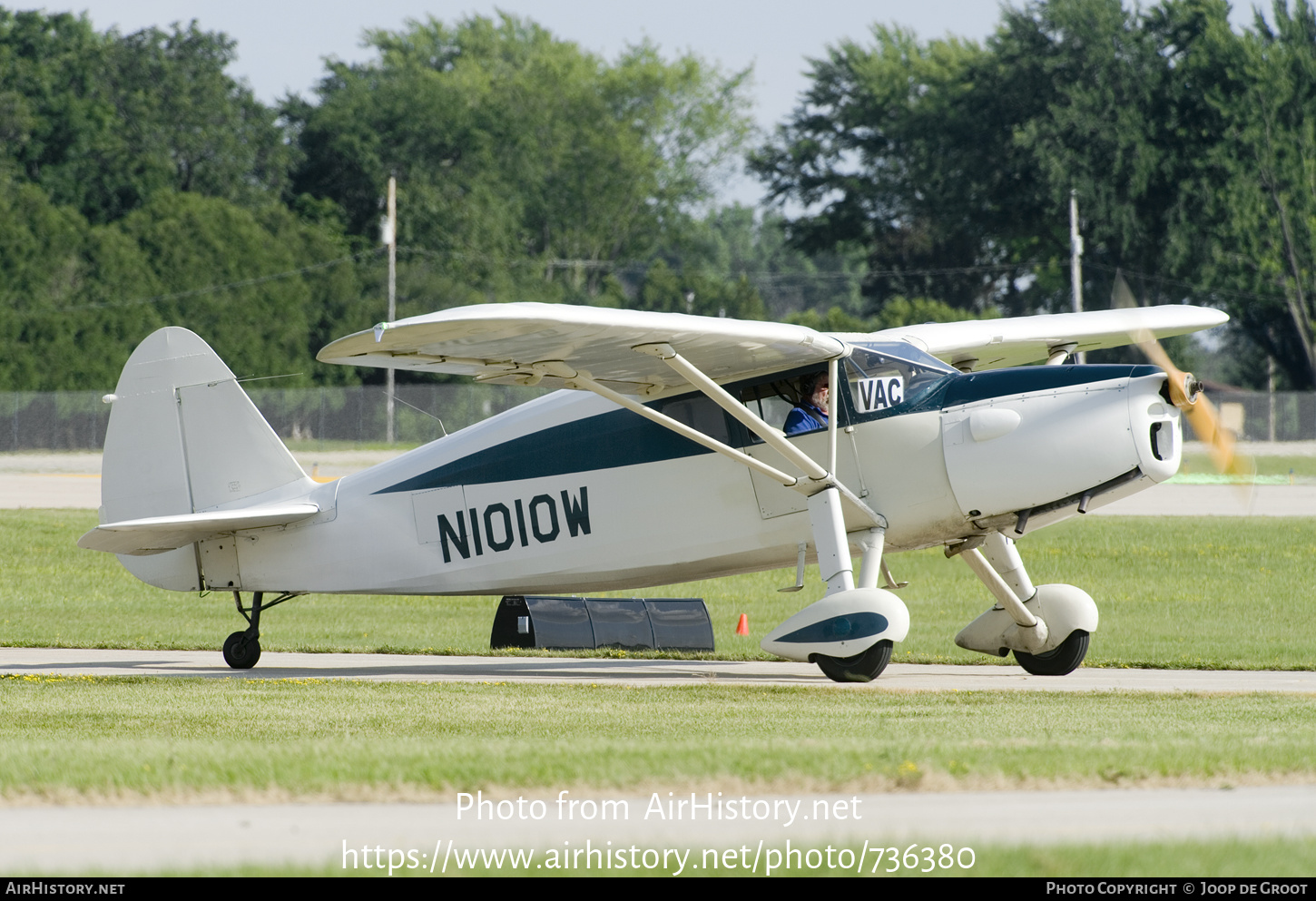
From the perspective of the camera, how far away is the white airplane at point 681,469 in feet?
40.6

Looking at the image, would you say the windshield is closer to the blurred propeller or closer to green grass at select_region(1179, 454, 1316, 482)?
the blurred propeller

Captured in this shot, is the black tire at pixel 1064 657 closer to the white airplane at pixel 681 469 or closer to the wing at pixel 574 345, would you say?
the white airplane at pixel 681 469

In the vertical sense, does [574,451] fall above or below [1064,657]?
above

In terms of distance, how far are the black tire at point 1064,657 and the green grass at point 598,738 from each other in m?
2.02

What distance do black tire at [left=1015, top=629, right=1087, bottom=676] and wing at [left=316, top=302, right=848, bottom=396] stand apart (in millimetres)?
3486

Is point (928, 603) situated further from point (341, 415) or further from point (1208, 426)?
point (341, 415)

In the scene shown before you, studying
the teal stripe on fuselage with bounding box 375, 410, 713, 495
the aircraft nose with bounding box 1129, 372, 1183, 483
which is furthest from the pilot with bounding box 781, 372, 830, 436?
the aircraft nose with bounding box 1129, 372, 1183, 483

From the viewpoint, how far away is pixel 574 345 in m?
11.9

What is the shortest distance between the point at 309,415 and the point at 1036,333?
51.9 meters

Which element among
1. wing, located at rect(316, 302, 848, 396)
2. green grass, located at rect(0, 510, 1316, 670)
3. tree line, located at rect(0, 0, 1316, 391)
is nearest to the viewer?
wing, located at rect(316, 302, 848, 396)

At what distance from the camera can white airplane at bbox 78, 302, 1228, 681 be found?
40.6 ft

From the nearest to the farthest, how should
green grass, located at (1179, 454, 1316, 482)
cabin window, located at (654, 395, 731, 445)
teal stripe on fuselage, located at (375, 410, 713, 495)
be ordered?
cabin window, located at (654, 395, 731, 445) → teal stripe on fuselage, located at (375, 410, 713, 495) → green grass, located at (1179, 454, 1316, 482)

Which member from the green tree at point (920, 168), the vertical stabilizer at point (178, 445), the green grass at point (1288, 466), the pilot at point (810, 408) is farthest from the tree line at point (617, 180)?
the pilot at point (810, 408)

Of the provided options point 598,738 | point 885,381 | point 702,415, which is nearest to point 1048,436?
point 885,381
